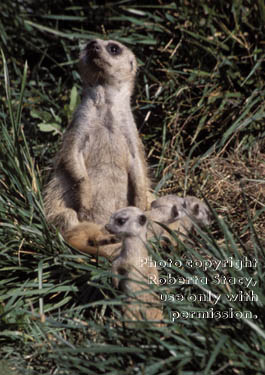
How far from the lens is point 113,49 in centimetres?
436

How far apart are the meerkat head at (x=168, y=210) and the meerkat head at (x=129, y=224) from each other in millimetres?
573

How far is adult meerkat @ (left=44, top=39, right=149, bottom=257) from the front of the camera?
4.15 m

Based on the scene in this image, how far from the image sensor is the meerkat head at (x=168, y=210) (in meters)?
3.90

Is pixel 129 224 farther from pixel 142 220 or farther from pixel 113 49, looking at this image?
pixel 113 49

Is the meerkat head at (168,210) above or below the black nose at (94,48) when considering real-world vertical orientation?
below

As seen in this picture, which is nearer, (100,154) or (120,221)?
(120,221)

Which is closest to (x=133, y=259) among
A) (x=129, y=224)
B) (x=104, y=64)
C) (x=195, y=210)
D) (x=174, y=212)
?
(x=129, y=224)

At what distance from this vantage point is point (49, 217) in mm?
4113

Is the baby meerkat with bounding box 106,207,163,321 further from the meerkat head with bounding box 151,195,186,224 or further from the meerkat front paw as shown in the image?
the meerkat front paw

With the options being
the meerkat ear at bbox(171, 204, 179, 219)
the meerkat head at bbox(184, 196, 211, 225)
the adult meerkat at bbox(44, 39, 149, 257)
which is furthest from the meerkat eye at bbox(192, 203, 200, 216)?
the adult meerkat at bbox(44, 39, 149, 257)

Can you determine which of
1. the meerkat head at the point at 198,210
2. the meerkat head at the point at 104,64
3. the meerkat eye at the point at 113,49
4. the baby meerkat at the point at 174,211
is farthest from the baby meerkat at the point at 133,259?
the meerkat eye at the point at 113,49

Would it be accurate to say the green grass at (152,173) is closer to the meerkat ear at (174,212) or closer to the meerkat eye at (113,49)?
the meerkat ear at (174,212)

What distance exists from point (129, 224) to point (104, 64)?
4.91ft

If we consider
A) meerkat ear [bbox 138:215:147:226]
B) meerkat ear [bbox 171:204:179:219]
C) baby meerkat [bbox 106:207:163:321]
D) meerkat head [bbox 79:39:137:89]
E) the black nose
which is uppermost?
the black nose
